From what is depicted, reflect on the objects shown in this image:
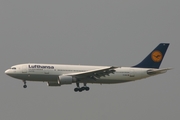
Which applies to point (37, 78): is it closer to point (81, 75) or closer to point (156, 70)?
point (81, 75)

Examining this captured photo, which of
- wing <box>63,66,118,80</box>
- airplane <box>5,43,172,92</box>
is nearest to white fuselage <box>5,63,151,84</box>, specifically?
airplane <box>5,43,172,92</box>

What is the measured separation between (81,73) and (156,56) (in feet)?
49.4

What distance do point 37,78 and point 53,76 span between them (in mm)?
2433

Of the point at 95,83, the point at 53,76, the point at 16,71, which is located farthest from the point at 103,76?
the point at 16,71

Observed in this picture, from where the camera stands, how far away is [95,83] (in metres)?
70.4

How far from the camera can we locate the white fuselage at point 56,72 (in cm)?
6662

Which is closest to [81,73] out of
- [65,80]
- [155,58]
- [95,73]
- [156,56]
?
[95,73]

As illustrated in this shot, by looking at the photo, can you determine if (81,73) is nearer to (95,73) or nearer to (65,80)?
(95,73)

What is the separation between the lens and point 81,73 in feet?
221

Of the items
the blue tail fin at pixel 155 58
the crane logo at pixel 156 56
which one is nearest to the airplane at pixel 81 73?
the blue tail fin at pixel 155 58

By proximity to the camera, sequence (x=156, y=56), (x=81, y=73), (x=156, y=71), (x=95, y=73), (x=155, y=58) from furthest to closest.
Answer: (x=156, y=56)
(x=155, y=58)
(x=156, y=71)
(x=95, y=73)
(x=81, y=73)

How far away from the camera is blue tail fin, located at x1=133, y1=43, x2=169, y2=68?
74125 millimetres

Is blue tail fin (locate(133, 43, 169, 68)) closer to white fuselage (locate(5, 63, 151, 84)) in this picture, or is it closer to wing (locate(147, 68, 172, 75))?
wing (locate(147, 68, 172, 75))

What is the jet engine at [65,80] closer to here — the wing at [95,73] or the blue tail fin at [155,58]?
the wing at [95,73]
